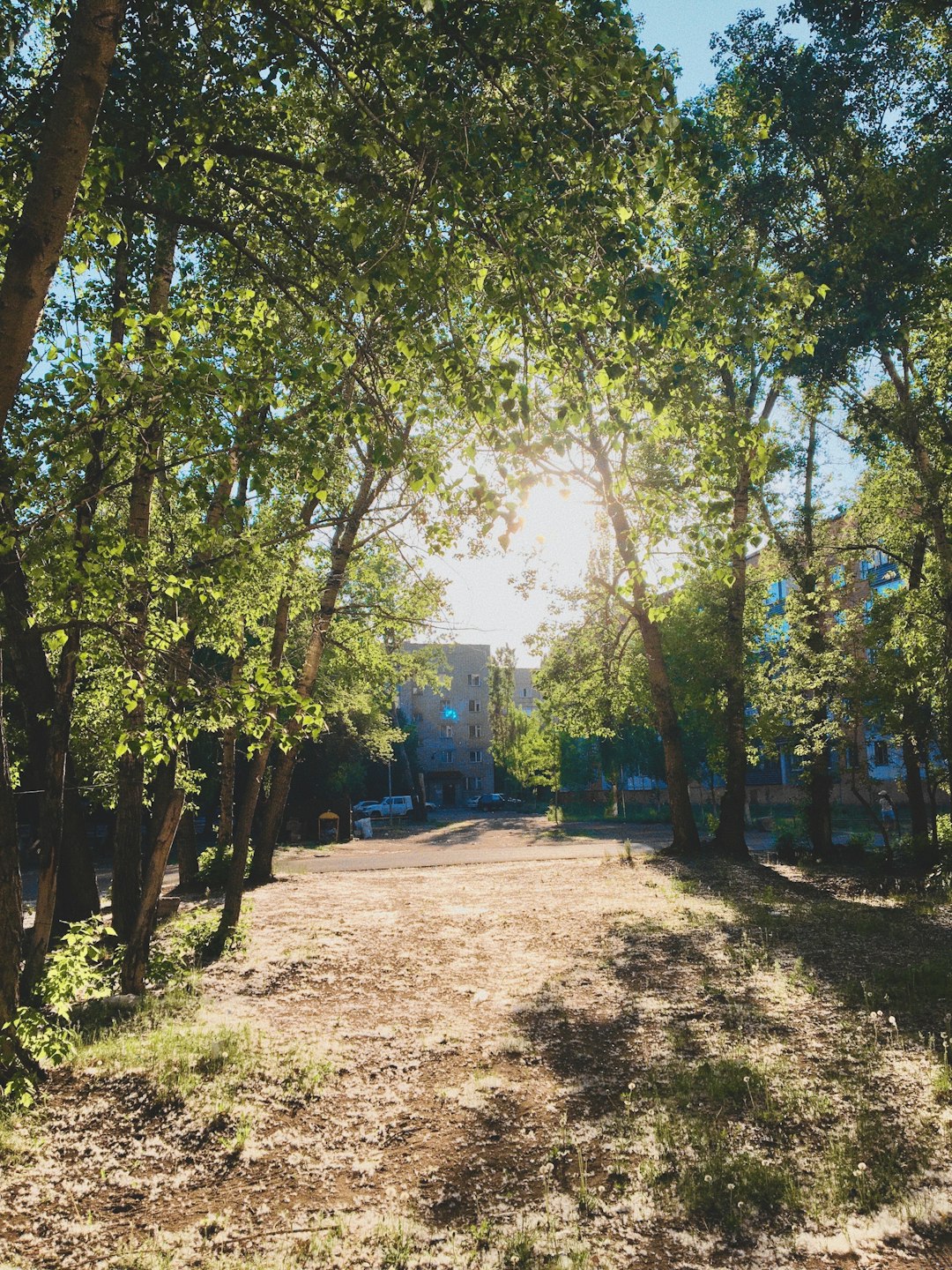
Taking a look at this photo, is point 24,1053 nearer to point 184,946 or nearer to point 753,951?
point 184,946

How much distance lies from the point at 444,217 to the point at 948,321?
41.6 feet

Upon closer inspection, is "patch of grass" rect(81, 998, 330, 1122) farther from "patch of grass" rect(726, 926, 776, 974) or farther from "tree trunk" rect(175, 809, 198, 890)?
"tree trunk" rect(175, 809, 198, 890)

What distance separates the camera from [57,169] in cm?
405

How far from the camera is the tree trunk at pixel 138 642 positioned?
255 inches

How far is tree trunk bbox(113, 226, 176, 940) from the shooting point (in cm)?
649

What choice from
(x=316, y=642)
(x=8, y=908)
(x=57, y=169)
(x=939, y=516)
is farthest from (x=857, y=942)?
(x=57, y=169)

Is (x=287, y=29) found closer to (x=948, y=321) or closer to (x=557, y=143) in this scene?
(x=557, y=143)

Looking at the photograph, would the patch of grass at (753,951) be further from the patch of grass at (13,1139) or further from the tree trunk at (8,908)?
the tree trunk at (8,908)

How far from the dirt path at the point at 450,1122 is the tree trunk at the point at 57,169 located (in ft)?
14.1

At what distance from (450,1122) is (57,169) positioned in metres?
6.08

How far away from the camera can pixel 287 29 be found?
4.80 meters

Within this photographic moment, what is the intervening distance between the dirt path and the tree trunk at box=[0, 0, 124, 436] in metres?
4.31

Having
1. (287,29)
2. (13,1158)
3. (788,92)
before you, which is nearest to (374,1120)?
(13,1158)

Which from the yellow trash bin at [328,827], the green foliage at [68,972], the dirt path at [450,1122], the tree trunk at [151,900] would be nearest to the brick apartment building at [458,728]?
the yellow trash bin at [328,827]
